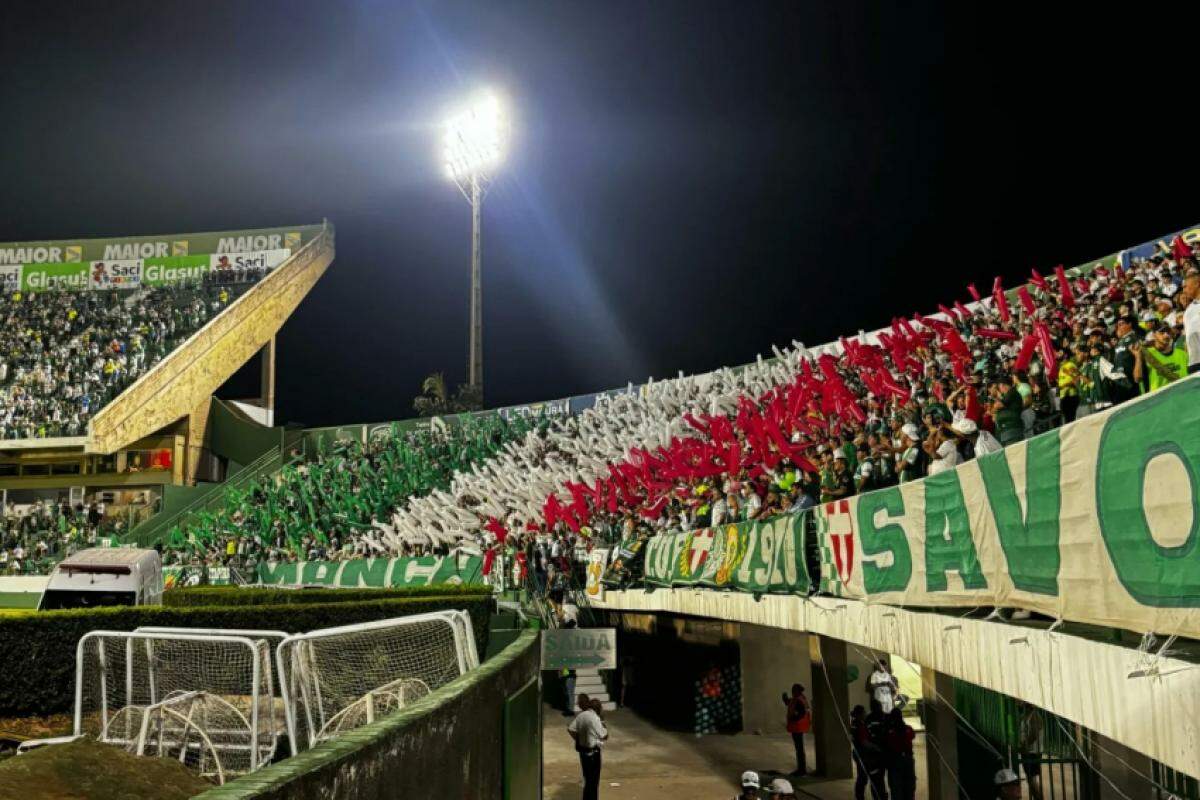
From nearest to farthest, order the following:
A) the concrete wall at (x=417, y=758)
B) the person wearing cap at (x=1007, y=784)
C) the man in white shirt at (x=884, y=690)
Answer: the concrete wall at (x=417, y=758) < the person wearing cap at (x=1007, y=784) < the man in white shirt at (x=884, y=690)

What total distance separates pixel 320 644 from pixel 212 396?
45240 millimetres

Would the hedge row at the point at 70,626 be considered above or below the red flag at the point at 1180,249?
below

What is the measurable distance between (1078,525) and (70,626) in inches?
549

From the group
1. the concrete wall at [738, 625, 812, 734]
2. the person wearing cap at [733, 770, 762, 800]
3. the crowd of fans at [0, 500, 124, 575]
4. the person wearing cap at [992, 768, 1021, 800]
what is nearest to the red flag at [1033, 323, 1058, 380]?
the person wearing cap at [992, 768, 1021, 800]

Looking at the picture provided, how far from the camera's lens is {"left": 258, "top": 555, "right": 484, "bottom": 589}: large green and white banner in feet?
91.1

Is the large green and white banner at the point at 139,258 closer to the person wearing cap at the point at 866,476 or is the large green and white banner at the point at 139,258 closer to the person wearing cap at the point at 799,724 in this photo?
the person wearing cap at the point at 799,724

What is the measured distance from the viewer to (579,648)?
1201 cm

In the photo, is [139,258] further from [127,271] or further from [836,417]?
[836,417]

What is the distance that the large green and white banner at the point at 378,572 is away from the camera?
2777 cm

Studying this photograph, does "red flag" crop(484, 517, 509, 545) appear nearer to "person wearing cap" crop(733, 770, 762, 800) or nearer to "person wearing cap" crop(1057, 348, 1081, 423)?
"person wearing cap" crop(1057, 348, 1081, 423)

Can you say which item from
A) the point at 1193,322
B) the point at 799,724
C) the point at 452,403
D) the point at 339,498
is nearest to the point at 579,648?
the point at 799,724

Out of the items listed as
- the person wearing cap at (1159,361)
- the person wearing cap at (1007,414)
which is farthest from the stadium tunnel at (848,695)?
the person wearing cap at (1159,361)

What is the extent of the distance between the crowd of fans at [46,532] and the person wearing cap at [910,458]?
37.1 metres

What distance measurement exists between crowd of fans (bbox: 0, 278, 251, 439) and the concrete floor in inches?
1243
